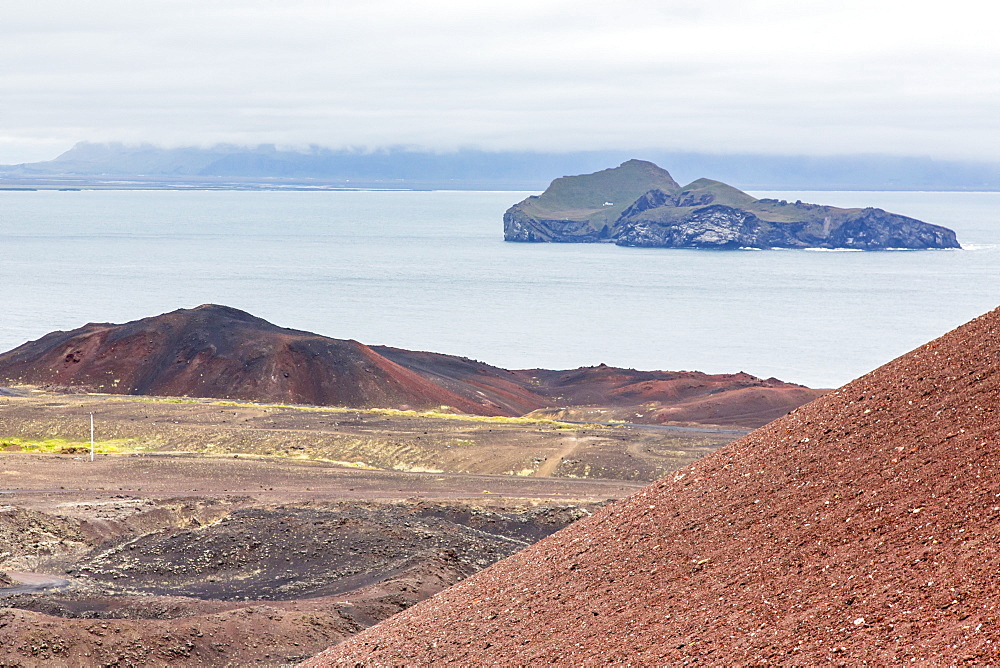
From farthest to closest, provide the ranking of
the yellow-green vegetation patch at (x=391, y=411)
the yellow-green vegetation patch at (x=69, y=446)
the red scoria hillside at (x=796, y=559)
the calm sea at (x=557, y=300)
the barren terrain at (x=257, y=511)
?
the calm sea at (x=557, y=300) → the yellow-green vegetation patch at (x=391, y=411) → the yellow-green vegetation patch at (x=69, y=446) → the barren terrain at (x=257, y=511) → the red scoria hillside at (x=796, y=559)

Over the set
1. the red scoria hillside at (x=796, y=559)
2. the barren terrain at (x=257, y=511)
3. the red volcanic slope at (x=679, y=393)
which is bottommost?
the red volcanic slope at (x=679, y=393)

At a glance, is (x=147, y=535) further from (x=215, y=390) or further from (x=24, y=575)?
(x=215, y=390)

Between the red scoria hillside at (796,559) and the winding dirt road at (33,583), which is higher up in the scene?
the red scoria hillside at (796,559)

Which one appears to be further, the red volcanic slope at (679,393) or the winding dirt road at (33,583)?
the red volcanic slope at (679,393)

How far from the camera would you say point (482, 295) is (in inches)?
5763

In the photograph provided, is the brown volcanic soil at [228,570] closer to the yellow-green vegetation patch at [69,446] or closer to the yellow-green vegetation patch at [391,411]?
the yellow-green vegetation patch at [69,446]

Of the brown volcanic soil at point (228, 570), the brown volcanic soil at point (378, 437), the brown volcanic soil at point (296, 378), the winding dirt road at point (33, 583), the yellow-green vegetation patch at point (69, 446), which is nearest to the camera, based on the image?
the brown volcanic soil at point (228, 570)

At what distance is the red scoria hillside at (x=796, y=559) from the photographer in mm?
12439

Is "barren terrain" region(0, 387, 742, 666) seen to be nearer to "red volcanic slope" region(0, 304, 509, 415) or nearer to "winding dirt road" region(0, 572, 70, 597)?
"winding dirt road" region(0, 572, 70, 597)

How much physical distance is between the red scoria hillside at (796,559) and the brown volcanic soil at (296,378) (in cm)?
4450

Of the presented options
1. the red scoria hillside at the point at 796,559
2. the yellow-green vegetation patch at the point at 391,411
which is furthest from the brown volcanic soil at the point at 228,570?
the yellow-green vegetation patch at the point at 391,411

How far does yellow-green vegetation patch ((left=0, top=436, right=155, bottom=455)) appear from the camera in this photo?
47819 millimetres

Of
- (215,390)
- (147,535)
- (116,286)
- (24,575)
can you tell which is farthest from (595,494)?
(116,286)

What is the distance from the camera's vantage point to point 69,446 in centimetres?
4916
